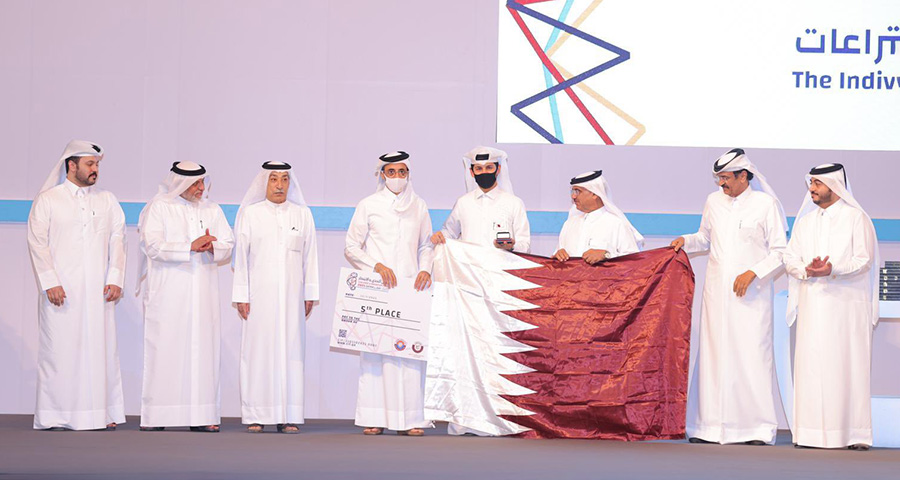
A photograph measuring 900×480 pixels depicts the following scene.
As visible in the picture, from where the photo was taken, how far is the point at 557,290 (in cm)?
570

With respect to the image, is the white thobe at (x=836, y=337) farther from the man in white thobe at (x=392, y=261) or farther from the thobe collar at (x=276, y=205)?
the thobe collar at (x=276, y=205)

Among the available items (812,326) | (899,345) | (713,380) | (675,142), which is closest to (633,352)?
(713,380)

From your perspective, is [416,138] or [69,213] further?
[416,138]

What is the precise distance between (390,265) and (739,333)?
1990 mm

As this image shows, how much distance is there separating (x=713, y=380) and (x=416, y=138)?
2.80m

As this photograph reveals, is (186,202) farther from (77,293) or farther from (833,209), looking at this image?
(833,209)

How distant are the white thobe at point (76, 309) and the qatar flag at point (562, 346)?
1869 millimetres

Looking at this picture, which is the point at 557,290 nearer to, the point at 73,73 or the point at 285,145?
the point at 285,145

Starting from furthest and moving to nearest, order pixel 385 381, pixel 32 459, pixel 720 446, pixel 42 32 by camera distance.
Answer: pixel 42 32, pixel 385 381, pixel 720 446, pixel 32 459

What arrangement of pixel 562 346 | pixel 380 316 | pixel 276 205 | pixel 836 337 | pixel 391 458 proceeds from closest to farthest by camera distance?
pixel 391 458
pixel 836 337
pixel 562 346
pixel 380 316
pixel 276 205

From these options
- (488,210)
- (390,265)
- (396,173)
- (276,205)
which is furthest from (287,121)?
(488,210)

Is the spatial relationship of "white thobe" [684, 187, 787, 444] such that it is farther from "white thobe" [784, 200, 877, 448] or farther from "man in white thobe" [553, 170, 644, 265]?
"man in white thobe" [553, 170, 644, 265]

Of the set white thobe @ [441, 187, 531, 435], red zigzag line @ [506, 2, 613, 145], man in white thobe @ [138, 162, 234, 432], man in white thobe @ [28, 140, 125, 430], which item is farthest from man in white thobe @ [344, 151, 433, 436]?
red zigzag line @ [506, 2, 613, 145]

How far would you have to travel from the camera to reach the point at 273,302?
237 inches
